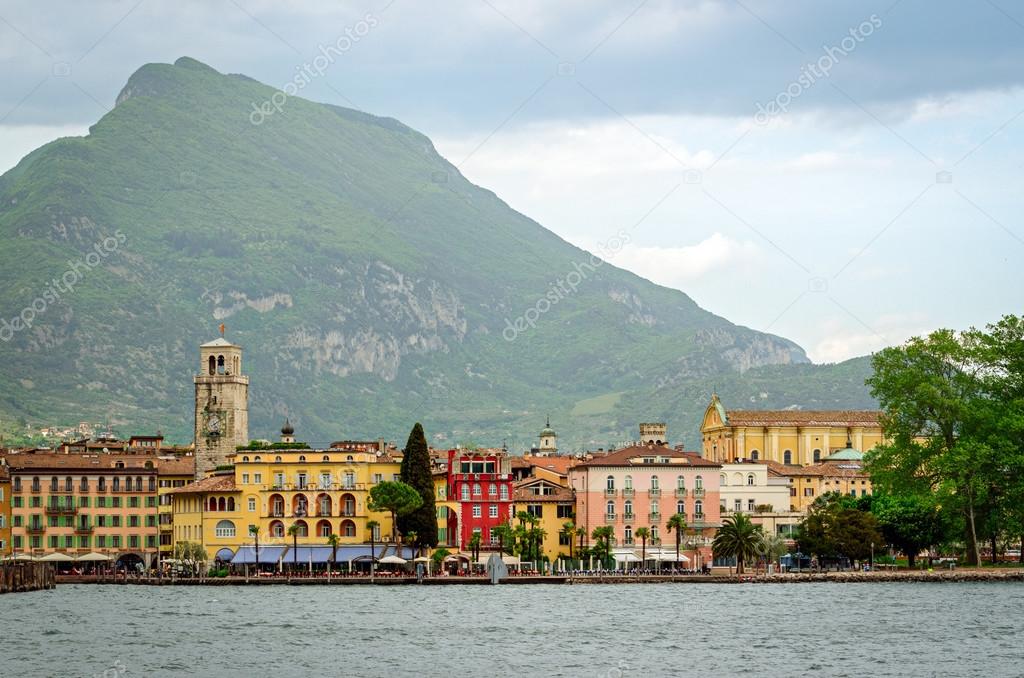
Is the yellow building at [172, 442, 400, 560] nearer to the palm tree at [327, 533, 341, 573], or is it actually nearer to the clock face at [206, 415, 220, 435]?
the palm tree at [327, 533, 341, 573]

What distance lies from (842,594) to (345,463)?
48773 mm

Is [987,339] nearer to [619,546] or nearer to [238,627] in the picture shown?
[619,546]

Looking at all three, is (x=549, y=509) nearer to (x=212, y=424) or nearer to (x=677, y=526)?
(x=677, y=526)

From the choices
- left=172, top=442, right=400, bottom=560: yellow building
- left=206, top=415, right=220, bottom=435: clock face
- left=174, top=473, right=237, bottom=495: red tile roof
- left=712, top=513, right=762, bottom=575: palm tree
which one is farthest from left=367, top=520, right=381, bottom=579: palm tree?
left=206, top=415, right=220, bottom=435: clock face

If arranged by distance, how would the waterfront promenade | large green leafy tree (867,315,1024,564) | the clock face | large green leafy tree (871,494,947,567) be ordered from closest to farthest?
large green leafy tree (867,315,1024,564) < the waterfront promenade < large green leafy tree (871,494,947,567) < the clock face

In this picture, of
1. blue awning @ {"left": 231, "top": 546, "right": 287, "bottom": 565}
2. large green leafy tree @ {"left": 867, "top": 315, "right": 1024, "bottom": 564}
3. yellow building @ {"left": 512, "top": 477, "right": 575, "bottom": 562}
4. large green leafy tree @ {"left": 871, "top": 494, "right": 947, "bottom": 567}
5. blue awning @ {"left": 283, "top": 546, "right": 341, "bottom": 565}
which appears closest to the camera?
large green leafy tree @ {"left": 867, "top": 315, "right": 1024, "bottom": 564}

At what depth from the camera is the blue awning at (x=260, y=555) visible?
481 ft

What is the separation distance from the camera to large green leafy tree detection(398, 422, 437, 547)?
141875 mm

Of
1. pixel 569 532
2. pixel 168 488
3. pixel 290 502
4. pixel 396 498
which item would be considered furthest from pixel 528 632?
pixel 168 488

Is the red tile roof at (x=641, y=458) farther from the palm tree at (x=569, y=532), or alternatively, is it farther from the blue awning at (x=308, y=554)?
the blue awning at (x=308, y=554)

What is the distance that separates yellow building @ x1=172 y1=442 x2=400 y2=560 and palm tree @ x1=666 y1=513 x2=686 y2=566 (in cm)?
2272

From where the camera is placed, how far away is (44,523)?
162 metres

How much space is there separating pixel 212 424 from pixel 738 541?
56469 millimetres

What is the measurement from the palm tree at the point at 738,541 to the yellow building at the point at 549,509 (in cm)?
1615
